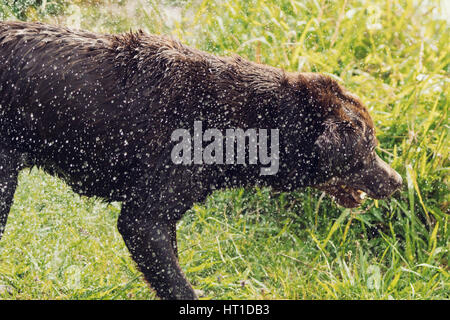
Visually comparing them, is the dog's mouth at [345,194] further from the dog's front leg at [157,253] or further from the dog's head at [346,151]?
the dog's front leg at [157,253]

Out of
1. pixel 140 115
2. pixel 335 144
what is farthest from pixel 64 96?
pixel 335 144

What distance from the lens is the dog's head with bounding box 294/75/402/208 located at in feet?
11.1

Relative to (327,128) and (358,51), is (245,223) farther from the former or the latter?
(358,51)

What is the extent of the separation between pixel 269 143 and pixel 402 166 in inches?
55.3

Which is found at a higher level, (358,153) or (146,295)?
(358,153)

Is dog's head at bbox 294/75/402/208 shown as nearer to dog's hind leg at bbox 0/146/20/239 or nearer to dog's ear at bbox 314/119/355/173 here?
dog's ear at bbox 314/119/355/173

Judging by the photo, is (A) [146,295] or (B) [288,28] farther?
(B) [288,28]

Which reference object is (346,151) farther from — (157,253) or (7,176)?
(7,176)

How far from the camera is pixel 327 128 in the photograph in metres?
3.37

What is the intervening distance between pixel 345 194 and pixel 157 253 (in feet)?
4.64

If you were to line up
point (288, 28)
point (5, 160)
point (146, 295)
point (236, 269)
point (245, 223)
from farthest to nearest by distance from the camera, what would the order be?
1. point (288, 28)
2. point (245, 223)
3. point (236, 269)
4. point (146, 295)
5. point (5, 160)

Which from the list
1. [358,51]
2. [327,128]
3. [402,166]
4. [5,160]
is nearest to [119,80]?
[5,160]

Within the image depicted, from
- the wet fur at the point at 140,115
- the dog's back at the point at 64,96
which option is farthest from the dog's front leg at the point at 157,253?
the dog's back at the point at 64,96
